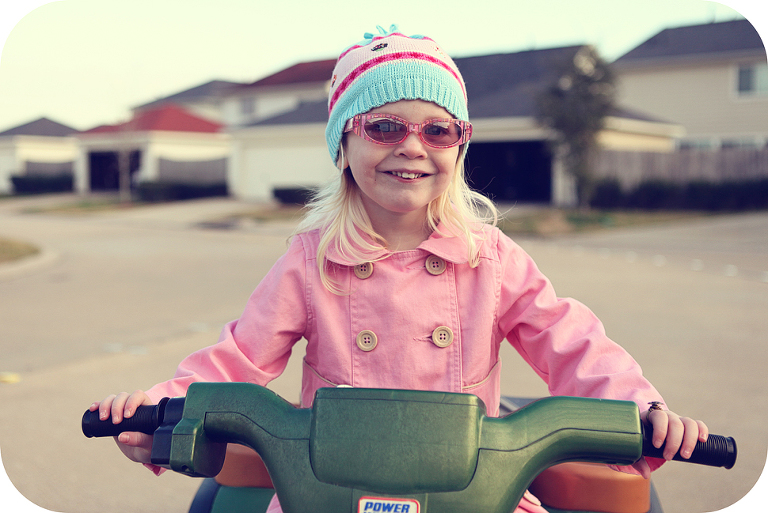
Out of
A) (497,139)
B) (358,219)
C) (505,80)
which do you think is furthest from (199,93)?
(358,219)

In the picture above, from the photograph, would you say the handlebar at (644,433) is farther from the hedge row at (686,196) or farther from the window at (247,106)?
the window at (247,106)

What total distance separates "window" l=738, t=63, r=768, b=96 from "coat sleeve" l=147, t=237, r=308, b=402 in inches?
1049

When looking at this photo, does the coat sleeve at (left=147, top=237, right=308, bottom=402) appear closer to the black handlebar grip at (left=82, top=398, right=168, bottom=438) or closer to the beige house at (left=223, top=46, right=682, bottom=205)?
the black handlebar grip at (left=82, top=398, right=168, bottom=438)

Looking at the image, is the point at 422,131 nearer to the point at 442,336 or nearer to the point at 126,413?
the point at 442,336

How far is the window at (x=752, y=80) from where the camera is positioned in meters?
24.8

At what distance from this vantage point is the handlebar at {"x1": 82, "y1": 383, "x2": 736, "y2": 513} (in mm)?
1181

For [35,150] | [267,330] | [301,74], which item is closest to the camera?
[267,330]

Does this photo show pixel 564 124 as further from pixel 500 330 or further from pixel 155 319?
pixel 500 330

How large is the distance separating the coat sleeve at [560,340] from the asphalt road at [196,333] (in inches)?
69.5

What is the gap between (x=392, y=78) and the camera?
1857 mm

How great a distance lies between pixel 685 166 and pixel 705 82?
5328mm

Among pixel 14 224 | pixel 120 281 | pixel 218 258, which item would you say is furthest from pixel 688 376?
pixel 14 224

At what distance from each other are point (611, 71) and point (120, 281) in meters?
14.0

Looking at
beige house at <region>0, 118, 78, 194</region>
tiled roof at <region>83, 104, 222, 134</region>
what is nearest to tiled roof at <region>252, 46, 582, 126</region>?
tiled roof at <region>83, 104, 222, 134</region>
